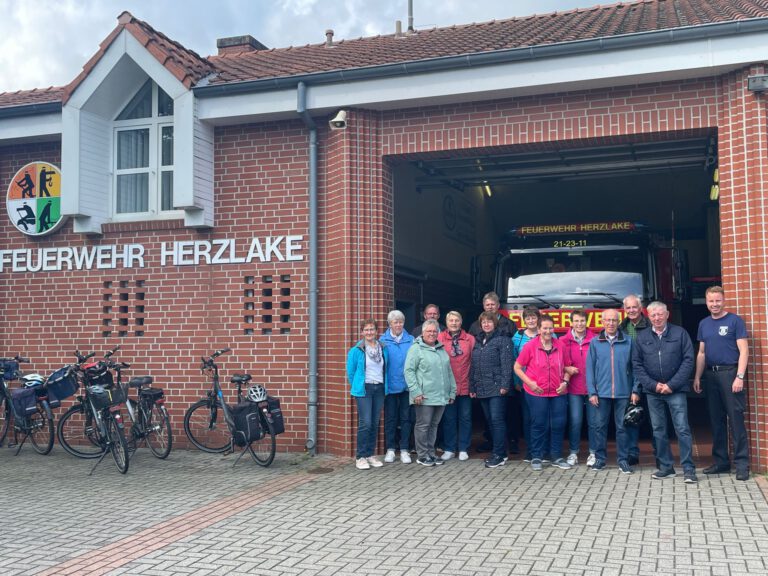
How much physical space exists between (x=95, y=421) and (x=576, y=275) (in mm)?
6380

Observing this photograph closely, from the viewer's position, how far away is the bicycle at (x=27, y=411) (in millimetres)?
9883

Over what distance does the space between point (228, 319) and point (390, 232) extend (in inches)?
93.4

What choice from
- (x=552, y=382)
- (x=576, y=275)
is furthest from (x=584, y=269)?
(x=552, y=382)

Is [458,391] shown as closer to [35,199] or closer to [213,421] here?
[213,421]

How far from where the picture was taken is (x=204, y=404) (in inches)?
385

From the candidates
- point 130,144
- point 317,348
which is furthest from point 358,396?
point 130,144

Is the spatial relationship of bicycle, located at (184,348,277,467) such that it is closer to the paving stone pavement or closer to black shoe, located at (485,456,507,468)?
the paving stone pavement

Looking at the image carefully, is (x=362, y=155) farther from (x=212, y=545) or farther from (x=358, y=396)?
(x=212, y=545)

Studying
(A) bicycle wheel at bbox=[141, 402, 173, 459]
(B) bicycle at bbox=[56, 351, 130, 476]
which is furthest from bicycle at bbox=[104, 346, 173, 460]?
(B) bicycle at bbox=[56, 351, 130, 476]

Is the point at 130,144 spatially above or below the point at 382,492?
above

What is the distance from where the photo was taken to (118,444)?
870 centimetres

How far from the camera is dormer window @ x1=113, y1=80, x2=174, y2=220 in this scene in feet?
35.1

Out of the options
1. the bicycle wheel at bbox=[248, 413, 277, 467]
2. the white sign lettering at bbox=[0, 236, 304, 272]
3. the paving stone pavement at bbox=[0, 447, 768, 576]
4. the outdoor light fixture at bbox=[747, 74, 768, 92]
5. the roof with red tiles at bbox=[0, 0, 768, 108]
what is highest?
the roof with red tiles at bbox=[0, 0, 768, 108]

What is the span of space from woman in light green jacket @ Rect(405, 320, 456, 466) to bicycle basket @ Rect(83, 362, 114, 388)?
3.72 metres
